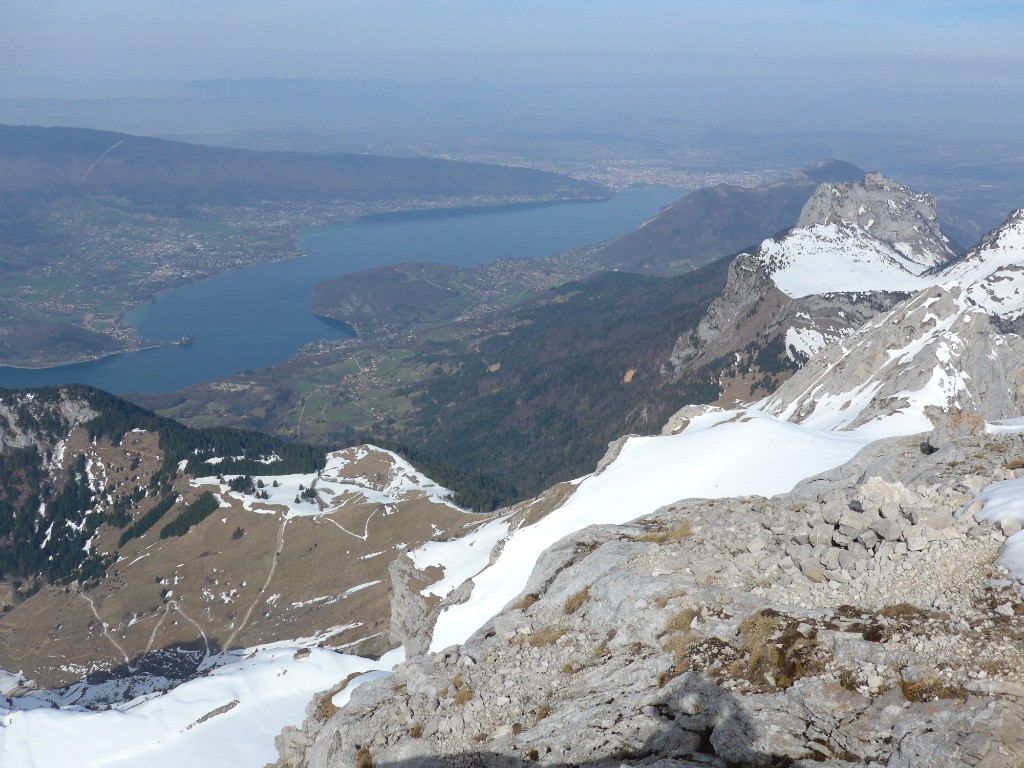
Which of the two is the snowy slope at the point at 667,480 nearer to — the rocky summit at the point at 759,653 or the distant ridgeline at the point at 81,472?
the rocky summit at the point at 759,653

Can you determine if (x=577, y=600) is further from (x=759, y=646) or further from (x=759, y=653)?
(x=759, y=653)

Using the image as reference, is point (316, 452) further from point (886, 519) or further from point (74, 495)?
point (886, 519)

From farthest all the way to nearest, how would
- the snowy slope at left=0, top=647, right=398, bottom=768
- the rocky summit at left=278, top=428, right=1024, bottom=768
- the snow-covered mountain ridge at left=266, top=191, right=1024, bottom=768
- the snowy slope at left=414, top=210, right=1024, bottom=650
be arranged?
the snowy slope at left=0, top=647, right=398, bottom=768
the snowy slope at left=414, top=210, right=1024, bottom=650
the snow-covered mountain ridge at left=266, top=191, right=1024, bottom=768
the rocky summit at left=278, top=428, right=1024, bottom=768

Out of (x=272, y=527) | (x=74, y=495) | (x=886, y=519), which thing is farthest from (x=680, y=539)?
(x=74, y=495)

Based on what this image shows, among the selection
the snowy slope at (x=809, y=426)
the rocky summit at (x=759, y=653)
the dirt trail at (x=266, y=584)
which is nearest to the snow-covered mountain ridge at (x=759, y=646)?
the rocky summit at (x=759, y=653)

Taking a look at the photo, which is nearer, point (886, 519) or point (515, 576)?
point (886, 519)

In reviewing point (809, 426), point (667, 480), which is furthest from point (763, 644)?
point (809, 426)

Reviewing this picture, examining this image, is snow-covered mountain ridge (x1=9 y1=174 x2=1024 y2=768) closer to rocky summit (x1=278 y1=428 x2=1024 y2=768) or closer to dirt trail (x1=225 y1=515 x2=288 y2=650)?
rocky summit (x1=278 y1=428 x2=1024 y2=768)

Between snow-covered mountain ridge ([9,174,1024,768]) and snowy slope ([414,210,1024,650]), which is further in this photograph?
snowy slope ([414,210,1024,650])

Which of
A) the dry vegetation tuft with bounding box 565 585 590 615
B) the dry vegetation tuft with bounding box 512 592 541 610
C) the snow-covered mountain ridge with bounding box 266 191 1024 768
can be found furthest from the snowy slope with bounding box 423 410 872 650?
the dry vegetation tuft with bounding box 565 585 590 615
